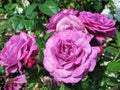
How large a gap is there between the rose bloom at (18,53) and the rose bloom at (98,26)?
19 cm

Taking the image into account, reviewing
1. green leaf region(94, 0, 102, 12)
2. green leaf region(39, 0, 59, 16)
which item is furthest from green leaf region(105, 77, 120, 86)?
green leaf region(94, 0, 102, 12)

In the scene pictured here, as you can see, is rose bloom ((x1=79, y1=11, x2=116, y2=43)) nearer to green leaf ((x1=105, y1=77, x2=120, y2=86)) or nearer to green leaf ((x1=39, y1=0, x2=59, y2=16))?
green leaf ((x1=105, y1=77, x2=120, y2=86))

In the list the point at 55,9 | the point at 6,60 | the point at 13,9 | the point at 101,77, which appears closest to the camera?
the point at 6,60

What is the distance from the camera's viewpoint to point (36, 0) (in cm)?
278

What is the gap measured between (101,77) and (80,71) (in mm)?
256

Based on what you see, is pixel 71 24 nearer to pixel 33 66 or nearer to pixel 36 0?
pixel 33 66

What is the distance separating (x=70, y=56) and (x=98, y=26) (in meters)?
0.17

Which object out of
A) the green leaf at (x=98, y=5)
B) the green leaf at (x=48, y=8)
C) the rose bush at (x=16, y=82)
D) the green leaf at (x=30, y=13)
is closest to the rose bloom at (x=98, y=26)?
the rose bush at (x=16, y=82)

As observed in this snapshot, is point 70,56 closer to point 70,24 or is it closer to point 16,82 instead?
point 70,24

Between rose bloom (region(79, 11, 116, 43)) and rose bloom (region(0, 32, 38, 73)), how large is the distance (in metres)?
0.19

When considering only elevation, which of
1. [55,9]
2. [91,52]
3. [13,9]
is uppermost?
[91,52]

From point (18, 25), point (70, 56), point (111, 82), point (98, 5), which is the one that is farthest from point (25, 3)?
point (70, 56)

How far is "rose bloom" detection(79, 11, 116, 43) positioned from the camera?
1.56m

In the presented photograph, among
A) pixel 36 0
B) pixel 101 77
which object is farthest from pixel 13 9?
pixel 101 77
